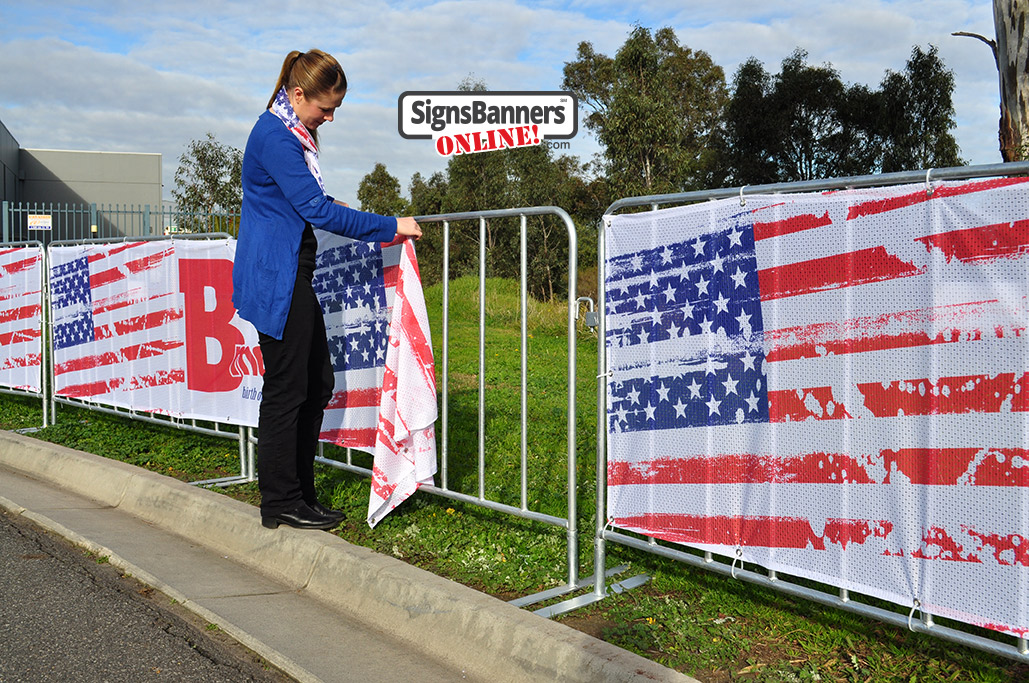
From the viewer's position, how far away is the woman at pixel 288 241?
4.46m

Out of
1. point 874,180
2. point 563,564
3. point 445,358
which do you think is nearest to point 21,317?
point 445,358

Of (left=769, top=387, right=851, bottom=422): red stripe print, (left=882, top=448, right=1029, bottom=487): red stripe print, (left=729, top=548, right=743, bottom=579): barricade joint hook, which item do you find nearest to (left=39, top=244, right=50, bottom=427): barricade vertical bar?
(left=729, top=548, right=743, bottom=579): barricade joint hook

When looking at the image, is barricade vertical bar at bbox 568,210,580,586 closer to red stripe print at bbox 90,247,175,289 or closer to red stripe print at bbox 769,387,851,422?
red stripe print at bbox 769,387,851,422

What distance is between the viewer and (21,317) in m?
8.63

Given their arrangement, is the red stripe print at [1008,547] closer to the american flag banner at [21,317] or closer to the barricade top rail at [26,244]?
the american flag banner at [21,317]

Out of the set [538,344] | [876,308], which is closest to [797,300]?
[876,308]

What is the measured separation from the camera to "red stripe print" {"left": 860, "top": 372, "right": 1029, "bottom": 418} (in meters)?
2.54

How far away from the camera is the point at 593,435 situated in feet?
23.4

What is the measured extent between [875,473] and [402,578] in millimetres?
1988

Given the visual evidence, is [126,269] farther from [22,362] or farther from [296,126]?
[296,126]

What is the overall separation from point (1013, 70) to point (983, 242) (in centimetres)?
869

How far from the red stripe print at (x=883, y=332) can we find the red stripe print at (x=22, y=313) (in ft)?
24.1

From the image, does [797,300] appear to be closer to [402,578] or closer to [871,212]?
[871,212]

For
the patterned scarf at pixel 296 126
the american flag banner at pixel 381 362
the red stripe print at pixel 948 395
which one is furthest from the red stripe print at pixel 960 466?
the patterned scarf at pixel 296 126
